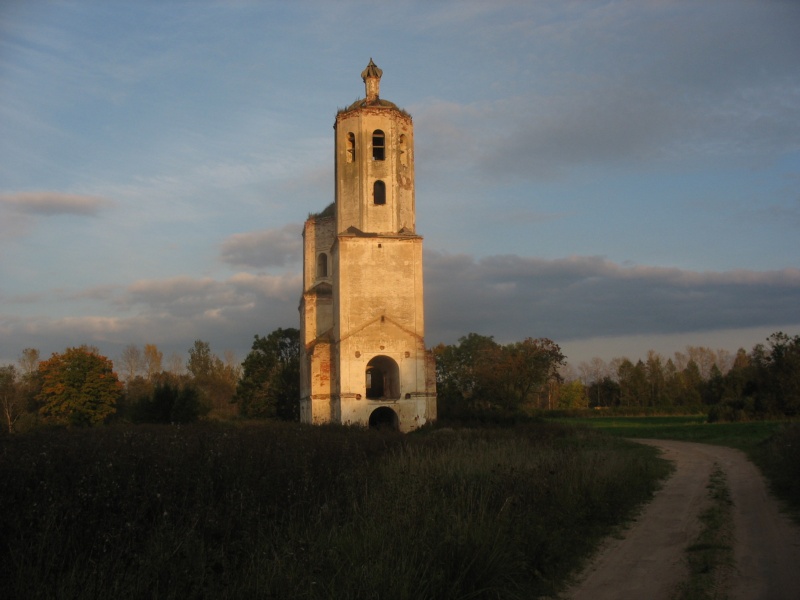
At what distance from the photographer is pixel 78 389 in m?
48.6

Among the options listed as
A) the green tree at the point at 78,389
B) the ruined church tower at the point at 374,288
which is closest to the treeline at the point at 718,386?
the ruined church tower at the point at 374,288

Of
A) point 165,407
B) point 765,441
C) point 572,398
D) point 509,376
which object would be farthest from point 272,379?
point 572,398

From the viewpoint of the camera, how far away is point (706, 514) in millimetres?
10461

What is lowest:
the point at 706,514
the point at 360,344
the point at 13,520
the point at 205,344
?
the point at 706,514

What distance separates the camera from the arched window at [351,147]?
116 feet

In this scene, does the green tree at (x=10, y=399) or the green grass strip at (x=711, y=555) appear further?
the green tree at (x=10, y=399)

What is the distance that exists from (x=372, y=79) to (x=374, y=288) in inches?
464

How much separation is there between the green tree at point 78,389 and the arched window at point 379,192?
85.8ft

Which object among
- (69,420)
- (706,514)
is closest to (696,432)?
Answer: (706,514)

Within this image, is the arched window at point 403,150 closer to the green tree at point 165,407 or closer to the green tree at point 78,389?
the green tree at point 165,407

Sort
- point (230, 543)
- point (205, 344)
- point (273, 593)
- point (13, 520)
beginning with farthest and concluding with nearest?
point (205, 344) < point (230, 543) < point (13, 520) < point (273, 593)

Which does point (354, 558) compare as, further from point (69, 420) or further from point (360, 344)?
point (69, 420)

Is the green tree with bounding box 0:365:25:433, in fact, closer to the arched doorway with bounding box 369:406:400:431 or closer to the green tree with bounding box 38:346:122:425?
the green tree with bounding box 38:346:122:425

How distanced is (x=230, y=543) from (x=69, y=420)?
147ft
